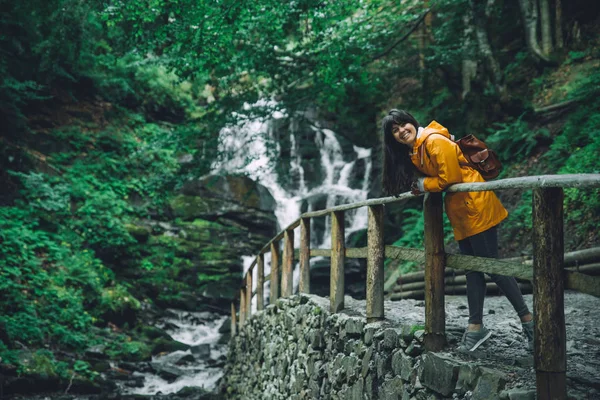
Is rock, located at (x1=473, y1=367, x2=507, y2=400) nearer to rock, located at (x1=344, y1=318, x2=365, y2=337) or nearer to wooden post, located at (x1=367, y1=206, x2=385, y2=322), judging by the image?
wooden post, located at (x1=367, y1=206, x2=385, y2=322)

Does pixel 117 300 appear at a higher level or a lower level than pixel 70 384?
higher

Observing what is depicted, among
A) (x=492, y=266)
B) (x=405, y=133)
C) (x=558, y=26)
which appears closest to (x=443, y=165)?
(x=405, y=133)

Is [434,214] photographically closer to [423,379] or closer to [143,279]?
[423,379]

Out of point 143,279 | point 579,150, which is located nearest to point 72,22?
point 143,279

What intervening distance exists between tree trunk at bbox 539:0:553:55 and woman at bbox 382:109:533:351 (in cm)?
1119

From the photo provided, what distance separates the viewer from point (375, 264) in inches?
168

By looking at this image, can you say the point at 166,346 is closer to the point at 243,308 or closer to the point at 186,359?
the point at 186,359

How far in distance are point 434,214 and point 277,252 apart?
4711mm

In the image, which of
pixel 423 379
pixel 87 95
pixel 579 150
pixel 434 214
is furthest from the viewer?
pixel 87 95

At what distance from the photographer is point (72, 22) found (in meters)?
11.5

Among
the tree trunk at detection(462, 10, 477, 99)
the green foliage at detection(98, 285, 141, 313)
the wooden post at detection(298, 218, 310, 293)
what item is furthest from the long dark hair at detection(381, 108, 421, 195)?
the green foliage at detection(98, 285, 141, 313)

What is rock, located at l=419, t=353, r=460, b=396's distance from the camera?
2861 millimetres

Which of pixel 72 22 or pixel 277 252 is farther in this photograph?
pixel 72 22

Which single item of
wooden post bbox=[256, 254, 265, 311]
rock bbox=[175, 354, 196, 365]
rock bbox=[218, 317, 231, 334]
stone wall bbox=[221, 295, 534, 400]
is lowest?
rock bbox=[175, 354, 196, 365]
